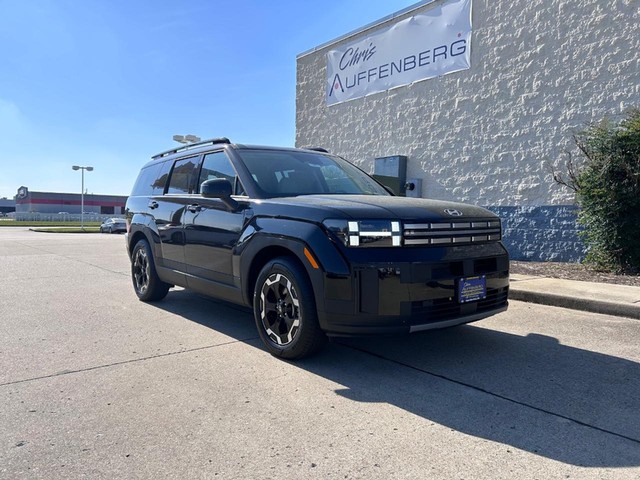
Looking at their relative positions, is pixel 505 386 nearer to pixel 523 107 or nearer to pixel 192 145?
pixel 192 145

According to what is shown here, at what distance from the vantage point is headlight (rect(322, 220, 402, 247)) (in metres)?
3.63

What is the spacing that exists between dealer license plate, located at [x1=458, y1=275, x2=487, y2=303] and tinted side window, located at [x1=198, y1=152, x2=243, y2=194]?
7.43 feet

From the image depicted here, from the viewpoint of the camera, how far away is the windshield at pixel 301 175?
4730mm

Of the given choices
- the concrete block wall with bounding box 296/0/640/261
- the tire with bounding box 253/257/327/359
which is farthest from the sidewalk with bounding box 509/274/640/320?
the tire with bounding box 253/257/327/359

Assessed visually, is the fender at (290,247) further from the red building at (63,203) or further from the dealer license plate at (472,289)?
the red building at (63,203)

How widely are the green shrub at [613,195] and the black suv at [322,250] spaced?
16.9ft

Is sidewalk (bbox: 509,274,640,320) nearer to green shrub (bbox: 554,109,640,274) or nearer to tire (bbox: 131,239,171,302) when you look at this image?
green shrub (bbox: 554,109,640,274)

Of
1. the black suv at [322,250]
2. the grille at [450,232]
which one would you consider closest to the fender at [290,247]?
the black suv at [322,250]

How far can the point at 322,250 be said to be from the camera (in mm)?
3691

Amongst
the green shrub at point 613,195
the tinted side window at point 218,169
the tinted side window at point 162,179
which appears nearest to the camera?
the tinted side window at point 218,169

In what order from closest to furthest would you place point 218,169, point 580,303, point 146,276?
point 218,169
point 580,303
point 146,276

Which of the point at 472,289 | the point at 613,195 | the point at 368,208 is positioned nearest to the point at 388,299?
the point at 368,208

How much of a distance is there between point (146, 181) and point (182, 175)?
4.26ft

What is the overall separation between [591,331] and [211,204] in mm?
4255
